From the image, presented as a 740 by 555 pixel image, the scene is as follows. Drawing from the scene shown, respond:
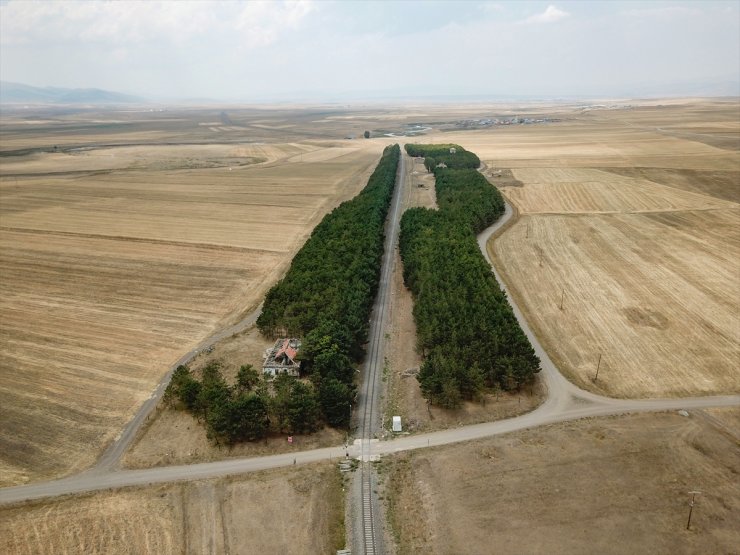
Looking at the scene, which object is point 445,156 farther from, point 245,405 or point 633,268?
point 245,405

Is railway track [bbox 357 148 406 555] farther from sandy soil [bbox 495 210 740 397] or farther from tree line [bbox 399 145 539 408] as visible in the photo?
sandy soil [bbox 495 210 740 397]

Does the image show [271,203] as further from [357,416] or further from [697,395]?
[697,395]

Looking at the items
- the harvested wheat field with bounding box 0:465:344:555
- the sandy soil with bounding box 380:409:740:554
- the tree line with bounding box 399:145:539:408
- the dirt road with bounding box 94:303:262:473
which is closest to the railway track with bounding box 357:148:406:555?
the sandy soil with bounding box 380:409:740:554

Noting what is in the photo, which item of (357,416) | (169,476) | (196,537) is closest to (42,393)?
(169,476)

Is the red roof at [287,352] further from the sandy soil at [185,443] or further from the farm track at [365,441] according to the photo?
the sandy soil at [185,443]

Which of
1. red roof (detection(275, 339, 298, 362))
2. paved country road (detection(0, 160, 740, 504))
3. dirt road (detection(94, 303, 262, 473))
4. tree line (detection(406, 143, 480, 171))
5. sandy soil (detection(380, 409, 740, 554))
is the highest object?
tree line (detection(406, 143, 480, 171))

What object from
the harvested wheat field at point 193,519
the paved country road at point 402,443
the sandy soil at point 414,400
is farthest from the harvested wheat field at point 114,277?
the sandy soil at point 414,400
